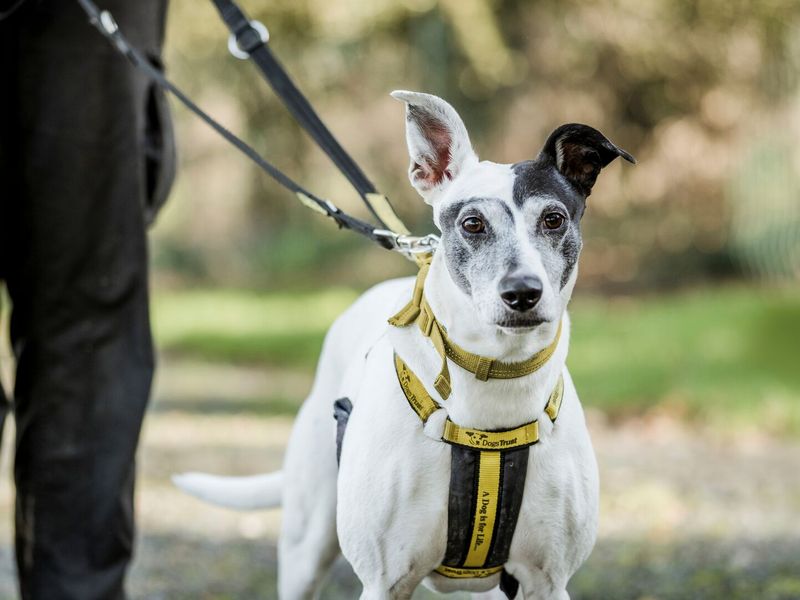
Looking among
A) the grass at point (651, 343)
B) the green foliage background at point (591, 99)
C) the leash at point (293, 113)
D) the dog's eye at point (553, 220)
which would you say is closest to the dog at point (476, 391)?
the dog's eye at point (553, 220)

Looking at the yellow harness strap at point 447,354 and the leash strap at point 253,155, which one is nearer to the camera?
the yellow harness strap at point 447,354

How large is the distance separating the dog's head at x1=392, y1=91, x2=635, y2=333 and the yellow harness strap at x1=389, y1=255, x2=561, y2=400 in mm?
150

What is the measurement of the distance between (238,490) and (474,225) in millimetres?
1651

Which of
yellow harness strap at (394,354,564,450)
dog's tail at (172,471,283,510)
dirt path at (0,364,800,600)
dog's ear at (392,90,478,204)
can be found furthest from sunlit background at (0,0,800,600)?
dog's ear at (392,90,478,204)

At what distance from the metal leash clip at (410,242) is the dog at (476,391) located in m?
0.14

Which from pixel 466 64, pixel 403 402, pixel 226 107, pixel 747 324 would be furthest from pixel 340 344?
pixel 226 107

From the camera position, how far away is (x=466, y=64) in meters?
14.6

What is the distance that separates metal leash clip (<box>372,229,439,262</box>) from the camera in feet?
9.73

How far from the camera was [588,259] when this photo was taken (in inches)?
613

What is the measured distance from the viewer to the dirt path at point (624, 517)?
16.4ft

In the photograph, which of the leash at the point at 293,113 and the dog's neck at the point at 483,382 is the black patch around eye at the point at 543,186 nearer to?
the dog's neck at the point at 483,382

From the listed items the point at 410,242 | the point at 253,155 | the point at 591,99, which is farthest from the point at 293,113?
the point at 591,99

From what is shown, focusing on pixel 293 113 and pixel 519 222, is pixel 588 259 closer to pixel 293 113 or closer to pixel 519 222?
pixel 293 113

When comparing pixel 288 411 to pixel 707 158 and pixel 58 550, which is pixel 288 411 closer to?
pixel 58 550
